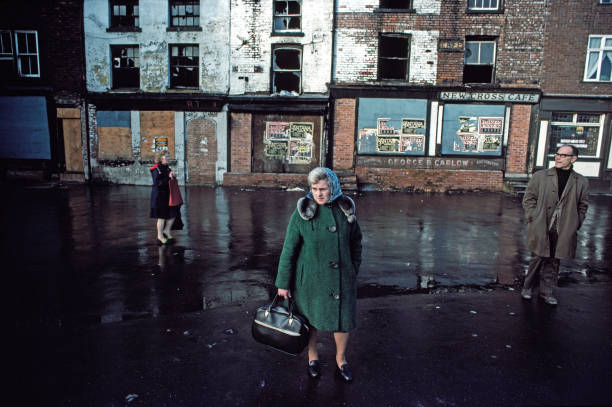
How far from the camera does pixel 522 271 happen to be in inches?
253

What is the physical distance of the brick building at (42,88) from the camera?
1706 centimetres

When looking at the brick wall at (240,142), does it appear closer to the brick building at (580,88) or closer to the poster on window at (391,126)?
the poster on window at (391,126)

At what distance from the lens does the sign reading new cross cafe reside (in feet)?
52.1

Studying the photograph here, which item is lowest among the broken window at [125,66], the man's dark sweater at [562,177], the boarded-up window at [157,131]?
the man's dark sweater at [562,177]

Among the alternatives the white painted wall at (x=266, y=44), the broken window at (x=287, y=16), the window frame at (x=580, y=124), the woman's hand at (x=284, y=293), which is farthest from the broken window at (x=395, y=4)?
the woman's hand at (x=284, y=293)

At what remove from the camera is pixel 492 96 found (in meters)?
15.9

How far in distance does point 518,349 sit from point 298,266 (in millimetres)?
2505

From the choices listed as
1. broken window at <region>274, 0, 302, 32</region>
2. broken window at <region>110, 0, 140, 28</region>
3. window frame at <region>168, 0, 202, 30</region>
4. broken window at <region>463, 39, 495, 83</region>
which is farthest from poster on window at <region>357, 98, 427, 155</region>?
broken window at <region>110, 0, 140, 28</region>

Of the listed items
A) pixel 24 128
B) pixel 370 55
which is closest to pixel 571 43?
pixel 370 55

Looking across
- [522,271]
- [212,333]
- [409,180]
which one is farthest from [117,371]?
[409,180]

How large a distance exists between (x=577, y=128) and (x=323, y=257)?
58.5ft

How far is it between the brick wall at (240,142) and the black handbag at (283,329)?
14.4m

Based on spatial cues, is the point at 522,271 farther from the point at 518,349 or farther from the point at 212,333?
the point at 212,333

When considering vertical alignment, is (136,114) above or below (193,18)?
below
